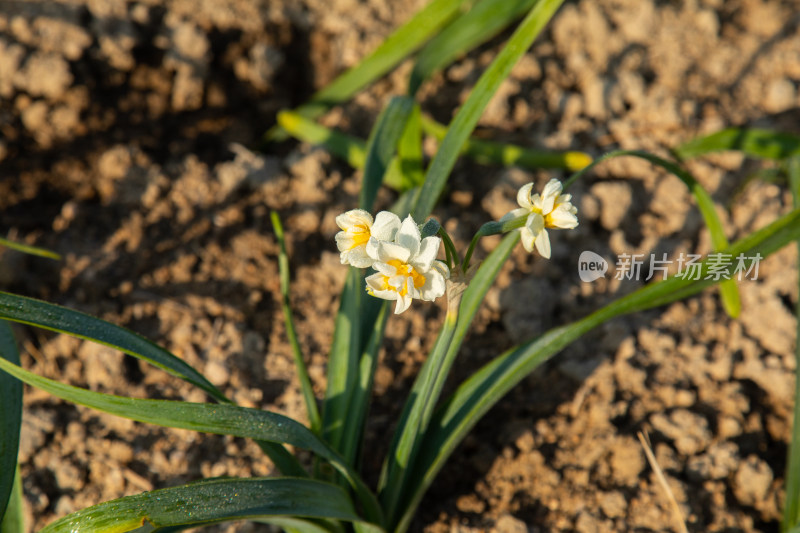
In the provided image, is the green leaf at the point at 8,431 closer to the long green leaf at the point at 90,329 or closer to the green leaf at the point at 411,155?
the long green leaf at the point at 90,329

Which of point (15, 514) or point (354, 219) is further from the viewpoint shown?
point (15, 514)

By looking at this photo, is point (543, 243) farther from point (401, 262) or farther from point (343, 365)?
point (343, 365)

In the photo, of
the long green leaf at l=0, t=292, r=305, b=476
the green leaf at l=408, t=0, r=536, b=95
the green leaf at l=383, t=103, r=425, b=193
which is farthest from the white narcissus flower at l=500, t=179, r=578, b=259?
the green leaf at l=408, t=0, r=536, b=95

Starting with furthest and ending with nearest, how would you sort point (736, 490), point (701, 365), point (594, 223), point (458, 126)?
point (594, 223)
point (701, 365)
point (736, 490)
point (458, 126)

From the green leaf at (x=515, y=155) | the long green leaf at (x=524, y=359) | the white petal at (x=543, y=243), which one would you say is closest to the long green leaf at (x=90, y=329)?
the long green leaf at (x=524, y=359)

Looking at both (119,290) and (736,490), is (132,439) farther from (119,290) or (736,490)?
(736,490)

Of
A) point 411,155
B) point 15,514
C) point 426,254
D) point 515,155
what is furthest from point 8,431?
point 515,155

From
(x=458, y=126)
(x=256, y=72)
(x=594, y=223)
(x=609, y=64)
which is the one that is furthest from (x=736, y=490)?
(x=256, y=72)
